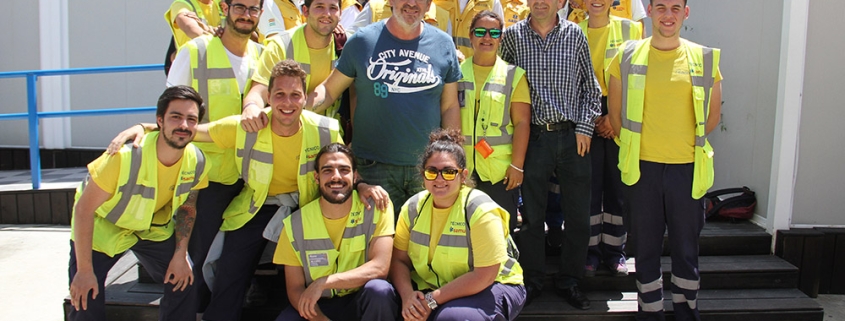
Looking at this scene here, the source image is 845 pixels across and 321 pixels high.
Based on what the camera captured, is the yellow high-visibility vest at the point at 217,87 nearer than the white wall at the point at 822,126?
Yes

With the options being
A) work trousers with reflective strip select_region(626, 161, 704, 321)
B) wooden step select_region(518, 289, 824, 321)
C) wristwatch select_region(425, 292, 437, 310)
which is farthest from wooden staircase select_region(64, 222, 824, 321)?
wristwatch select_region(425, 292, 437, 310)

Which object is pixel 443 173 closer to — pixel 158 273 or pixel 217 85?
pixel 217 85

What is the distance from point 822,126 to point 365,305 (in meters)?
3.74

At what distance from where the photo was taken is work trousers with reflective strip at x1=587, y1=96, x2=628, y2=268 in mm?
4254

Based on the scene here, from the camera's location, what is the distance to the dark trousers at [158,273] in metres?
3.51

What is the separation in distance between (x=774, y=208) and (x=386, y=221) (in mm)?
3137

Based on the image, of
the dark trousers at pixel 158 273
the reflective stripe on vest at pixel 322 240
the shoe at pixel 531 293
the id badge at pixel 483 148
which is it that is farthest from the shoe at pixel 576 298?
the dark trousers at pixel 158 273

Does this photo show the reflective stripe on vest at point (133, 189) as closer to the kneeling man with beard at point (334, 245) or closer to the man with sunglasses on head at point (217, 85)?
the man with sunglasses on head at point (217, 85)

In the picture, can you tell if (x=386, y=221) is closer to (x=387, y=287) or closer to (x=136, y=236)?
(x=387, y=287)

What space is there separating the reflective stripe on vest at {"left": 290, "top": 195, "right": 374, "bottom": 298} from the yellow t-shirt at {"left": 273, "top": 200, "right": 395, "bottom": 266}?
0.09 ft

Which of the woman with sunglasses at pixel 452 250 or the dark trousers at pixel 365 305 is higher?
the woman with sunglasses at pixel 452 250

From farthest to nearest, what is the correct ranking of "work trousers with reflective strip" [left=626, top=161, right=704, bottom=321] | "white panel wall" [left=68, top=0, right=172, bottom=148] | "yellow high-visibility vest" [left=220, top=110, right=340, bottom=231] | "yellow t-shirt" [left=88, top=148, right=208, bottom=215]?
"white panel wall" [left=68, top=0, right=172, bottom=148], "work trousers with reflective strip" [left=626, top=161, right=704, bottom=321], "yellow high-visibility vest" [left=220, top=110, right=340, bottom=231], "yellow t-shirt" [left=88, top=148, right=208, bottom=215]

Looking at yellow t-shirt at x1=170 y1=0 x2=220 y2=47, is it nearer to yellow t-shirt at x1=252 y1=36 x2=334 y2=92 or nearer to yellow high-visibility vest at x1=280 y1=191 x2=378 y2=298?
yellow t-shirt at x1=252 y1=36 x2=334 y2=92

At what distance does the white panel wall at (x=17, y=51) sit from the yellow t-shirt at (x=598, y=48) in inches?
257
